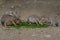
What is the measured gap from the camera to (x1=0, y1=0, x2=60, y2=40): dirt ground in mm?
6734

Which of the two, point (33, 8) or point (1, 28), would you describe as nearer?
point (1, 28)

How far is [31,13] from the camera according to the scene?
936 cm

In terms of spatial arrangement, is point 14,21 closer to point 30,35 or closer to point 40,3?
point 30,35


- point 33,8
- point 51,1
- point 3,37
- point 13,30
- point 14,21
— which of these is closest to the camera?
point 3,37

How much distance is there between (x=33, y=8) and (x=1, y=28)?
2.78m

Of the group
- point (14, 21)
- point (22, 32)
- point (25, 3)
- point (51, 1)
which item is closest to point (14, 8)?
point (25, 3)

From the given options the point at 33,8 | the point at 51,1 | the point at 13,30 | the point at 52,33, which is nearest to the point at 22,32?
the point at 13,30

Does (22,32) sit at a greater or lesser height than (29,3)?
lesser

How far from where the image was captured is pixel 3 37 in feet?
22.1

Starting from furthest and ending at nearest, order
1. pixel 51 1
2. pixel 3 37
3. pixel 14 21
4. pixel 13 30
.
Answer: pixel 51 1 < pixel 14 21 < pixel 13 30 < pixel 3 37

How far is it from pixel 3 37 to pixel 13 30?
0.58 m

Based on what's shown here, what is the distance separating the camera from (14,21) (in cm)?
779

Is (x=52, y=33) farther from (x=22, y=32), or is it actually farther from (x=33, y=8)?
(x=33, y=8)

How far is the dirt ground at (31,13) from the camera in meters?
6.73
